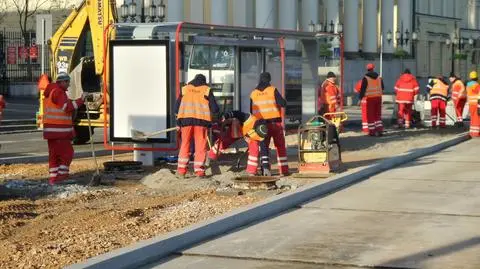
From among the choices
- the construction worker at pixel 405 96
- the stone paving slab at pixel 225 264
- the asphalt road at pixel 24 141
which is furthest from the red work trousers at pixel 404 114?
the stone paving slab at pixel 225 264

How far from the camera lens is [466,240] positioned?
915cm

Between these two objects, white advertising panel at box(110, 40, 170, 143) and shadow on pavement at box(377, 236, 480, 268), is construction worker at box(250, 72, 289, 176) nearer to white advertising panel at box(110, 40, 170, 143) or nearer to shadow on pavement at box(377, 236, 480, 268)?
white advertising panel at box(110, 40, 170, 143)

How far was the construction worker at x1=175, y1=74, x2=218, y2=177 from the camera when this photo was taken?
13594mm

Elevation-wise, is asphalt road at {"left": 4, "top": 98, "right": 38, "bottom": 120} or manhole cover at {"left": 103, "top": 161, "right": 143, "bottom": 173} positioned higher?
asphalt road at {"left": 4, "top": 98, "right": 38, "bottom": 120}

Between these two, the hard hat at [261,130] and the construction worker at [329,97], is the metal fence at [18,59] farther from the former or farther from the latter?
the hard hat at [261,130]

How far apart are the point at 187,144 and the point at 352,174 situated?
2545 millimetres

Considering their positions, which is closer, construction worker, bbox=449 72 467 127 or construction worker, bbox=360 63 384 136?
construction worker, bbox=360 63 384 136

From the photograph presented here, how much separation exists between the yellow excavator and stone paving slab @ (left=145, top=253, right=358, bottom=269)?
40.6 ft

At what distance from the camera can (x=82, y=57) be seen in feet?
70.8

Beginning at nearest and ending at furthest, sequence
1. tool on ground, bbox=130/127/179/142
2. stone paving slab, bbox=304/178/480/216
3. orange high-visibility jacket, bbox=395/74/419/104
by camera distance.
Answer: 1. stone paving slab, bbox=304/178/480/216
2. tool on ground, bbox=130/127/179/142
3. orange high-visibility jacket, bbox=395/74/419/104

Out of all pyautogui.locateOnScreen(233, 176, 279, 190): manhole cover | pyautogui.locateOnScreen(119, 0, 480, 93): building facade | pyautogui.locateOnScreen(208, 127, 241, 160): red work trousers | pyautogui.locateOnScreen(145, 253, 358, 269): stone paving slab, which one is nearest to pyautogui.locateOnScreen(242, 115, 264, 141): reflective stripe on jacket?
pyautogui.locateOnScreen(208, 127, 241, 160): red work trousers

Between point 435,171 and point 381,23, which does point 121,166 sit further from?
point 381,23

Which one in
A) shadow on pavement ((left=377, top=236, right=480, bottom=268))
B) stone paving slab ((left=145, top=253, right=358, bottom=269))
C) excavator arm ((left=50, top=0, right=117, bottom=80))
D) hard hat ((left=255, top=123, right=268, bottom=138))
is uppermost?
excavator arm ((left=50, top=0, right=117, bottom=80))

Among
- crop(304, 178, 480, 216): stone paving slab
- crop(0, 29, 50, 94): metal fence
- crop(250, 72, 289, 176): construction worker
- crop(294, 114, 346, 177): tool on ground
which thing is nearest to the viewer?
crop(304, 178, 480, 216): stone paving slab
